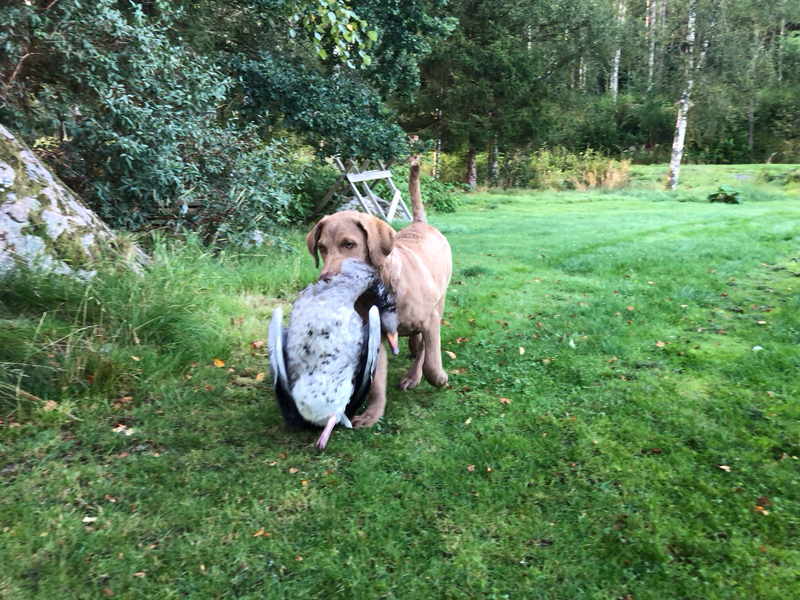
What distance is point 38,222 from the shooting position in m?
4.26

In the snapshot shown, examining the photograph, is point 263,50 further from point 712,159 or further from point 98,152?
point 712,159

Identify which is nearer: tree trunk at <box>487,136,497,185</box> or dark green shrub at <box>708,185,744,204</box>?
dark green shrub at <box>708,185,744,204</box>

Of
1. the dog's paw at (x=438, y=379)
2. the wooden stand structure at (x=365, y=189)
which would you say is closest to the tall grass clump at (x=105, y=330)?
the dog's paw at (x=438, y=379)

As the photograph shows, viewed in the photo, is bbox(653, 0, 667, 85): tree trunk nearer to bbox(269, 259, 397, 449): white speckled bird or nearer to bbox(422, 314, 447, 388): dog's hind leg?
bbox(422, 314, 447, 388): dog's hind leg

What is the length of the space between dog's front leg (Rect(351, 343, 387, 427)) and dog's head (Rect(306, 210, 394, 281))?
0.62 meters

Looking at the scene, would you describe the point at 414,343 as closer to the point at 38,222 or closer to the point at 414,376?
the point at 414,376

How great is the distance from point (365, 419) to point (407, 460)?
45 centimetres

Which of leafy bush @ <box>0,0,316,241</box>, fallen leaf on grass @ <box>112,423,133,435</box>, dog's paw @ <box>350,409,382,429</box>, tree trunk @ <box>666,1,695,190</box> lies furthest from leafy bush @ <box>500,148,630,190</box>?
fallen leaf on grass @ <box>112,423,133,435</box>

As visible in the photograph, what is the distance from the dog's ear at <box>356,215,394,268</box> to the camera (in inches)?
127

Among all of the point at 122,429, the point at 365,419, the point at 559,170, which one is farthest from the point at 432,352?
the point at 559,170

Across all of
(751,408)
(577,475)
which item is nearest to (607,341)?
(751,408)

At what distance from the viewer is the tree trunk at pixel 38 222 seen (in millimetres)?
4066

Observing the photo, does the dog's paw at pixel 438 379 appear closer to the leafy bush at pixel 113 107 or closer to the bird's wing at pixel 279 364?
the bird's wing at pixel 279 364

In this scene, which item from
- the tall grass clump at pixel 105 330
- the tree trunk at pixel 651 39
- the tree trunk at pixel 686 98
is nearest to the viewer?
the tall grass clump at pixel 105 330
